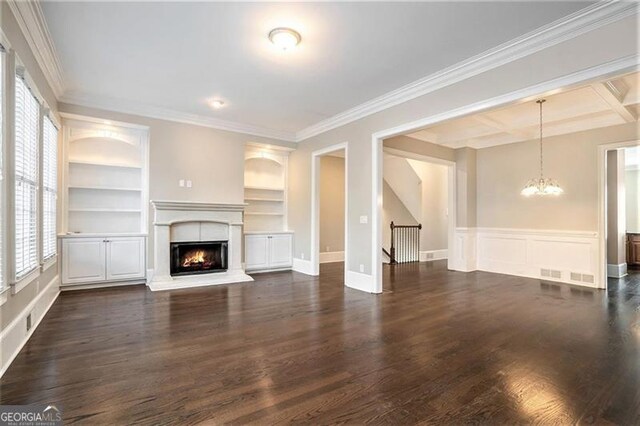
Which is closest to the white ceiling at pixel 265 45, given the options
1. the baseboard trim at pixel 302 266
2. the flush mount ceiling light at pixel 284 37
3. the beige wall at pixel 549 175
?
the flush mount ceiling light at pixel 284 37

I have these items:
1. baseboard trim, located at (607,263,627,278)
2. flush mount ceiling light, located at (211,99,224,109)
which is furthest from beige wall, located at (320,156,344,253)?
baseboard trim, located at (607,263,627,278)

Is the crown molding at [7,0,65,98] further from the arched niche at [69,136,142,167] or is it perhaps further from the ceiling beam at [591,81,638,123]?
the ceiling beam at [591,81,638,123]

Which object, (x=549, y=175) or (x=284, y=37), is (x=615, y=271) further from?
(x=284, y=37)

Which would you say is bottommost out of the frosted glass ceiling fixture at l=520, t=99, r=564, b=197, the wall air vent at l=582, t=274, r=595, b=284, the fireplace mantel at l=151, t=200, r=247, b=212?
the wall air vent at l=582, t=274, r=595, b=284

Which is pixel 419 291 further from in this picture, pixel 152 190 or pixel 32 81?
pixel 32 81

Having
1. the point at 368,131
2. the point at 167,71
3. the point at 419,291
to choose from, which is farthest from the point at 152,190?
the point at 419,291

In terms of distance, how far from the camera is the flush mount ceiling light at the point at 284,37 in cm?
324

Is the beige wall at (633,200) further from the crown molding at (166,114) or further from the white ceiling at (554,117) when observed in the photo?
the crown molding at (166,114)

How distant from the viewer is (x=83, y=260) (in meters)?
5.19

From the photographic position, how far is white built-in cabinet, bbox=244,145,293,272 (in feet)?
23.0

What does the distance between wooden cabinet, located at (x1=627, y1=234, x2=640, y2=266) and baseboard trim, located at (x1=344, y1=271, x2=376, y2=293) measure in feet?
25.3

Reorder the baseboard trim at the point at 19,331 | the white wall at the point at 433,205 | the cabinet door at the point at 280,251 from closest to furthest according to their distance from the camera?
the baseboard trim at the point at 19,331 < the cabinet door at the point at 280,251 < the white wall at the point at 433,205

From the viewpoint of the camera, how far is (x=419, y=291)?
536 cm

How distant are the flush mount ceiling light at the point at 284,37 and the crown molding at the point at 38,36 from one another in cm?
207
